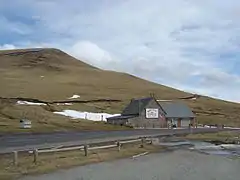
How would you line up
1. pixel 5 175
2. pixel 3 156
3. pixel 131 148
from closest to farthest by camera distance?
1. pixel 5 175
2. pixel 3 156
3. pixel 131 148

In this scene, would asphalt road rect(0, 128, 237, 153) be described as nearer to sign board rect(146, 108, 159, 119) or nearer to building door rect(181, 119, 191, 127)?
sign board rect(146, 108, 159, 119)

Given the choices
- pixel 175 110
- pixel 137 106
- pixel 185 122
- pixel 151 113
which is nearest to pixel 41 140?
pixel 151 113

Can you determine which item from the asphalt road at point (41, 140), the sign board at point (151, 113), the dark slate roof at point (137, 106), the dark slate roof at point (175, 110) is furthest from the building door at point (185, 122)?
the asphalt road at point (41, 140)

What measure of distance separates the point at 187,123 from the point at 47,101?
200ft

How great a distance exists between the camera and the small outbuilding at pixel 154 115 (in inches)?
4865

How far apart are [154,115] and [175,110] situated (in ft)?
27.9

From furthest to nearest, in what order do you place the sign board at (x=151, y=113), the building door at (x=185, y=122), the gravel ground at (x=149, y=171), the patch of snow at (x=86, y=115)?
the patch of snow at (x=86, y=115) < the building door at (x=185, y=122) < the sign board at (x=151, y=113) < the gravel ground at (x=149, y=171)

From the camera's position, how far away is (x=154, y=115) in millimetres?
124938

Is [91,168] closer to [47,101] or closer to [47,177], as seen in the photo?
[47,177]

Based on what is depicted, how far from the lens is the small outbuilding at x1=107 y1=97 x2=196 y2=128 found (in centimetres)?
12356

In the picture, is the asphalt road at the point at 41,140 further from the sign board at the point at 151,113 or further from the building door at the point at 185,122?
the building door at the point at 185,122

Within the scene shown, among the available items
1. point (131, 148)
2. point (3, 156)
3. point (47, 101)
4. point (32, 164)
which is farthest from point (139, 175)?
point (47, 101)

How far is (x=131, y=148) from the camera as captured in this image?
4644 cm

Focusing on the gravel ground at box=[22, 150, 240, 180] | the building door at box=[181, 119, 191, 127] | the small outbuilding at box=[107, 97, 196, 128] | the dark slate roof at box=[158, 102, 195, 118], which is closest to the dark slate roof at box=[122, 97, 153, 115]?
the small outbuilding at box=[107, 97, 196, 128]
